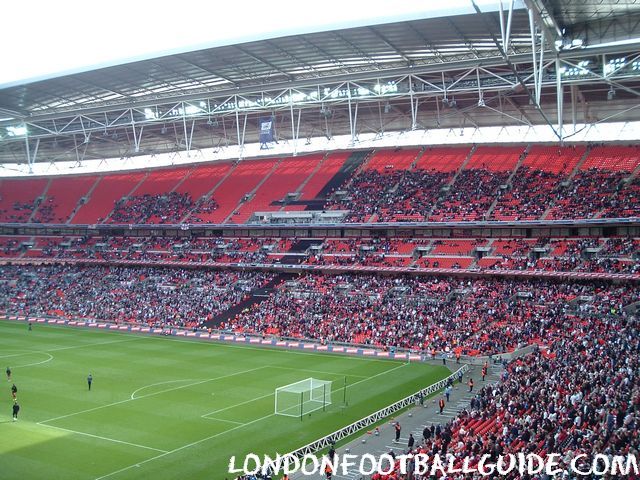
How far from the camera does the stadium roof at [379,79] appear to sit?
36.4 metres

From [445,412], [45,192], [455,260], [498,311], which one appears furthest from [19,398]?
[45,192]

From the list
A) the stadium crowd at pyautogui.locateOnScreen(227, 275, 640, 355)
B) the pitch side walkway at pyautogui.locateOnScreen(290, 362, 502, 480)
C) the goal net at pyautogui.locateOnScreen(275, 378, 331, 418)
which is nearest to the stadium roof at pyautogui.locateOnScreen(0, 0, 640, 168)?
the stadium crowd at pyautogui.locateOnScreen(227, 275, 640, 355)

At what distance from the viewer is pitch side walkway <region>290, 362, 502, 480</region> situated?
2294 cm

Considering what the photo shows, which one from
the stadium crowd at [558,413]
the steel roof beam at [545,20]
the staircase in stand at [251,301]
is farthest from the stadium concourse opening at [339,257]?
the steel roof beam at [545,20]

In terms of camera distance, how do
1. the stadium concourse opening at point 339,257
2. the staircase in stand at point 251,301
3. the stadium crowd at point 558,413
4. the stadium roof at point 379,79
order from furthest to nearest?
1. the staircase in stand at point 251,301
2. the stadium roof at point 379,79
3. the stadium concourse opening at point 339,257
4. the stadium crowd at point 558,413

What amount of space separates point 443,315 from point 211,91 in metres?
26.4

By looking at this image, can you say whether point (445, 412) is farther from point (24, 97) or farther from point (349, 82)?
point (24, 97)

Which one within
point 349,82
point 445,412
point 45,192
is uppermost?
point 349,82

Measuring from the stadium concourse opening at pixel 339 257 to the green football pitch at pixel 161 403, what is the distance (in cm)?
18

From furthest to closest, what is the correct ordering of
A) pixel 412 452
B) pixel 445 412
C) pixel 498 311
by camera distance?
1. pixel 498 311
2. pixel 445 412
3. pixel 412 452

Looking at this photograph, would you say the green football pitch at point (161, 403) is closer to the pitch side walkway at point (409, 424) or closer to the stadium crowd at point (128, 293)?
the pitch side walkway at point (409, 424)

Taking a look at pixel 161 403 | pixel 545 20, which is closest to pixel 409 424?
pixel 161 403

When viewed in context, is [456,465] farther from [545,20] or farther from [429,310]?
[429,310]

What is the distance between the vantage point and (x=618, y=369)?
2583 cm
